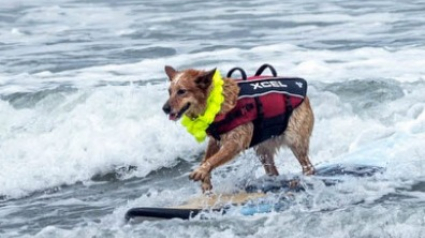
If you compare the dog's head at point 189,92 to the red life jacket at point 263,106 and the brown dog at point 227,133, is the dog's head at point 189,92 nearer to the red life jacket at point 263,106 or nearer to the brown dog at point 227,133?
the brown dog at point 227,133

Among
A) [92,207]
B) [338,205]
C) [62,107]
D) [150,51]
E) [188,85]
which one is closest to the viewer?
[188,85]

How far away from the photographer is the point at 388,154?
8.91 m

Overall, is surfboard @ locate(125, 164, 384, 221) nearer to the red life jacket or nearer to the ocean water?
the ocean water

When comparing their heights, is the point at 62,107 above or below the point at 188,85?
below

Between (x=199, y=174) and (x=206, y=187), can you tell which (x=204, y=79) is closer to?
(x=199, y=174)

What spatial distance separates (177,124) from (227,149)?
153 inches

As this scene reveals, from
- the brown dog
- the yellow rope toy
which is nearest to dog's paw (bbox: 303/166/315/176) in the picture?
the brown dog

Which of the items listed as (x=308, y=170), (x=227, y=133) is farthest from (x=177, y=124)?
(x=227, y=133)

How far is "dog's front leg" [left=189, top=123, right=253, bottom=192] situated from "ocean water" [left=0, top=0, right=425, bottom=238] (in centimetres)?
38

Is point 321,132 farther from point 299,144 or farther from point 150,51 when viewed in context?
point 150,51

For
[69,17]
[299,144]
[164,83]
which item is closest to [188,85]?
[299,144]

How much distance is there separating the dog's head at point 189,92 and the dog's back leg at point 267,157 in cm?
93

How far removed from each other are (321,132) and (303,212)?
327cm

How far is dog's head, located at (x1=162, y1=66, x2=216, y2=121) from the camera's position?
7188 mm
